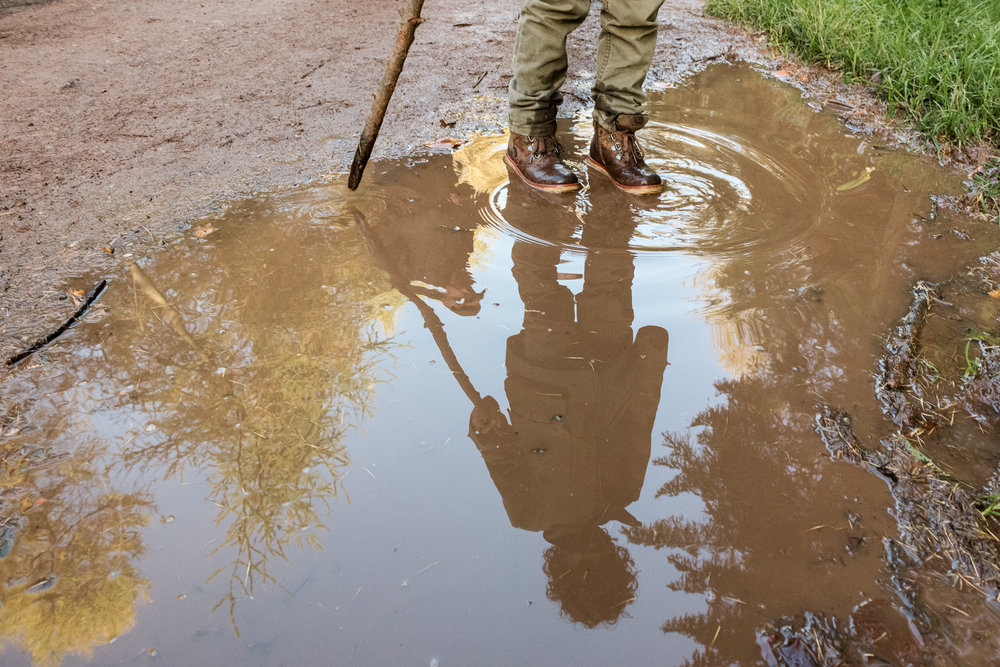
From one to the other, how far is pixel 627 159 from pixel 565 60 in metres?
0.48

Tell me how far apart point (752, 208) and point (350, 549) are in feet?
6.61

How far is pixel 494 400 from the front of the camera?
184cm

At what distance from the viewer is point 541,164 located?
281cm

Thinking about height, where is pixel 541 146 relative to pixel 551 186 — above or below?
above

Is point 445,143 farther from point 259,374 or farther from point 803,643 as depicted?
point 803,643

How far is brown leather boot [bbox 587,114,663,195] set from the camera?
9.07 ft

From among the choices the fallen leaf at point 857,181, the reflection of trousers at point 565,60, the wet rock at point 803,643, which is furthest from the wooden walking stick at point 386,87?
the wet rock at point 803,643

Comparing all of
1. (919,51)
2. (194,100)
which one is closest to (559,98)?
(194,100)

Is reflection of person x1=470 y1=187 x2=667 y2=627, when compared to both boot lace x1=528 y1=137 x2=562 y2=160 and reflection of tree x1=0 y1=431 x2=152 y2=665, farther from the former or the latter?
reflection of tree x1=0 y1=431 x2=152 y2=665

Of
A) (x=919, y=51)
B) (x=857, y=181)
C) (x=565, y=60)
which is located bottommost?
(x=857, y=181)

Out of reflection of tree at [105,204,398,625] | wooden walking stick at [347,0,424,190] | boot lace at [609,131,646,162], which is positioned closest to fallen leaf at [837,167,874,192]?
boot lace at [609,131,646,162]

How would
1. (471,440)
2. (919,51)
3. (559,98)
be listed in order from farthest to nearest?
(919,51), (559,98), (471,440)

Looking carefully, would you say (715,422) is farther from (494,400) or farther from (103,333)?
(103,333)

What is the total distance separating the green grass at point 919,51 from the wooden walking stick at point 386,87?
7.89ft
